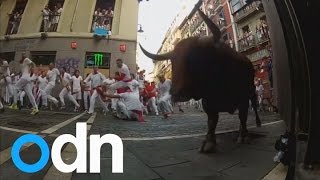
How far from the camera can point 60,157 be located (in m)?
0.73

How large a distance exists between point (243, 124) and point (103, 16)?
1.61 feet

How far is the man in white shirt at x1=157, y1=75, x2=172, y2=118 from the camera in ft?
2.72

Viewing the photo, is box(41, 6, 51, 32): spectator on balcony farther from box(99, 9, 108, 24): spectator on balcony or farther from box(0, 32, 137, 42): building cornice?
box(99, 9, 108, 24): spectator on balcony

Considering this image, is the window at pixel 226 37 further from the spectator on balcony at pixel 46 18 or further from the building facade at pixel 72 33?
the spectator on balcony at pixel 46 18

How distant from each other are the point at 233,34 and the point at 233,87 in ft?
0.44

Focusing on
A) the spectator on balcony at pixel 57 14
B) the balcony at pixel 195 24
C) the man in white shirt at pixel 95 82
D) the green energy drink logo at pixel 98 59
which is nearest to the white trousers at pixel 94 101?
the man in white shirt at pixel 95 82

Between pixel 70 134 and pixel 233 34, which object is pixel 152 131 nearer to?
pixel 70 134

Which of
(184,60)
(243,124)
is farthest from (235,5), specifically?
(243,124)

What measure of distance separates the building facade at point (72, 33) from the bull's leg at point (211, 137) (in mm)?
249

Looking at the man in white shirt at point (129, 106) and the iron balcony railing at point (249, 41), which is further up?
the iron balcony railing at point (249, 41)

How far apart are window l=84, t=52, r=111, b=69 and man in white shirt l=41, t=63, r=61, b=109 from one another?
0.09 m

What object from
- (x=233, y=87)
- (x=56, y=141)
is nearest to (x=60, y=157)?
(x=56, y=141)

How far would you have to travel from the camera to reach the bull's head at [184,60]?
0.76m

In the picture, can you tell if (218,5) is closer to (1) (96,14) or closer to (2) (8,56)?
(1) (96,14)
